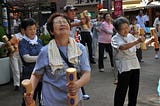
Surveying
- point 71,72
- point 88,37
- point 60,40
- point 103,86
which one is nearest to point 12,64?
point 103,86

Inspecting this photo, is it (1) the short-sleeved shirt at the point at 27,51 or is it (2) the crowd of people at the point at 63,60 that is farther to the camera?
(1) the short-sleeved shirt at the point at 27,51

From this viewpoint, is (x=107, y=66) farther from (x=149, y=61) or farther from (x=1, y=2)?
(x=1, y=2)

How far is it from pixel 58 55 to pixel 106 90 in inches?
171

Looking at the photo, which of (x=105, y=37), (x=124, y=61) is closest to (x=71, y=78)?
(x=124, y=61)

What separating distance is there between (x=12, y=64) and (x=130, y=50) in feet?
11.4

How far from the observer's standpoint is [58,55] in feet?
10.4

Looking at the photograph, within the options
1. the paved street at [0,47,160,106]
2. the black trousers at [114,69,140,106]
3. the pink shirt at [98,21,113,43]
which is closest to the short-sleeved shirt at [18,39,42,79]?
the black trousers at [114,69,140,106]

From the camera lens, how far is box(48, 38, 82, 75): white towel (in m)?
3.15

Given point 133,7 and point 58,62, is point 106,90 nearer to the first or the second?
point 58,62

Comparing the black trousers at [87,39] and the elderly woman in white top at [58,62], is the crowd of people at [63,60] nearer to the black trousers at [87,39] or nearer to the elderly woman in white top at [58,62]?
the elderly woman in white top at [58,62]

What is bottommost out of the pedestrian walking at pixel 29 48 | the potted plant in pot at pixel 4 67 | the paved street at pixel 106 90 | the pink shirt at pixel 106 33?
the paved street at pixel 106 90

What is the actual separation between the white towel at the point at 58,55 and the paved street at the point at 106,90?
126 inches

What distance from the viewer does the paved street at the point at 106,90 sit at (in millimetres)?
6436

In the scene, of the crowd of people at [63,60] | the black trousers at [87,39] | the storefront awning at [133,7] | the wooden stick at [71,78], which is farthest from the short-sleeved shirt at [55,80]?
the storefront awning at [133,7]
